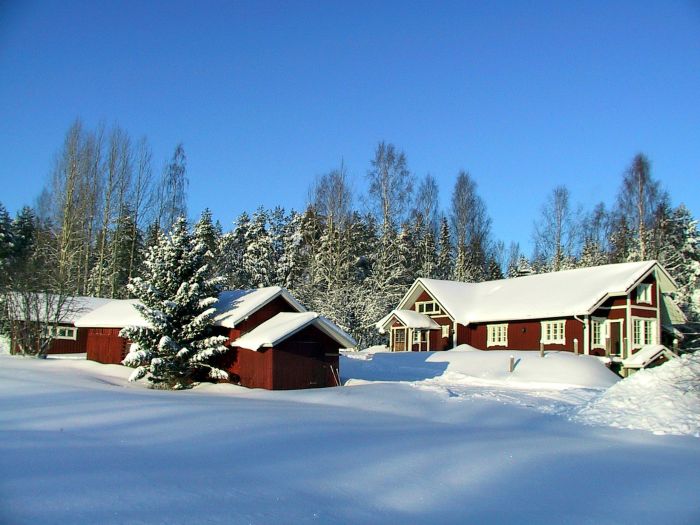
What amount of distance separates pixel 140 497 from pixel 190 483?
Answer: 89 centimetres

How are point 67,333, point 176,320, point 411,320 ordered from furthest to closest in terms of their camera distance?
point 67,333 → point 411,320 → point 176,320

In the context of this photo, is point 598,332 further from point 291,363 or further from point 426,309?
point 291,363

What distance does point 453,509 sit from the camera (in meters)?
7.54

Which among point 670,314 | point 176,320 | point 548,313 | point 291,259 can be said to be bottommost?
point 176,320

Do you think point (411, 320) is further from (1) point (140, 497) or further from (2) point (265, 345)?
(1) point (140, 497)

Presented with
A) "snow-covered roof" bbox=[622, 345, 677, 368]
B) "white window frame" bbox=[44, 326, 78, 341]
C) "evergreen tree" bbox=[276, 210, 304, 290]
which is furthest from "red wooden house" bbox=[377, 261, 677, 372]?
"white window frame" bbox=[44, 326, 78, 341]

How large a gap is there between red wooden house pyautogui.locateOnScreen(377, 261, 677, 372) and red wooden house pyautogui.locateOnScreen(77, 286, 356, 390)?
46.4 ft

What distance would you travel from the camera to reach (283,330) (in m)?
23.0

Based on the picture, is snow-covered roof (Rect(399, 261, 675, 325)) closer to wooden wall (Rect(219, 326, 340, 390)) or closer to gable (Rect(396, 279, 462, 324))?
gable (Rect(396, 279, 462, 324))

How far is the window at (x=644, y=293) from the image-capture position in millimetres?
33469

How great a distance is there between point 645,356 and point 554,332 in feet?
17.0

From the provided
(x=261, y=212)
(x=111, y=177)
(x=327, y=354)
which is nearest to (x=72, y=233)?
(x=111, y=177)

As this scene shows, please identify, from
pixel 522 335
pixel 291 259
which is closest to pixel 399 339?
pixel 522 335

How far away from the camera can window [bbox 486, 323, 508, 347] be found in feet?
120
